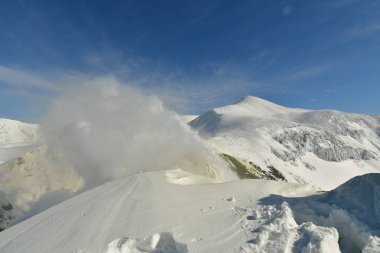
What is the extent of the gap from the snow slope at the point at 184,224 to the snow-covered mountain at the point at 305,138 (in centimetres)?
6186

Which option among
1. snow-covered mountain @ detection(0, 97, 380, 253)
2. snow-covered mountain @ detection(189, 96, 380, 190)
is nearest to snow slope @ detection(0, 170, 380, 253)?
snow-covered mountain @ detection(0, 97, 380, 253)

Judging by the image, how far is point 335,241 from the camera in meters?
9.34

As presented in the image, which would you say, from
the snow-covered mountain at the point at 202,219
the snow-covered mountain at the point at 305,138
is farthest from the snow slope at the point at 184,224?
the snow-covered mountain at the point at 305,138

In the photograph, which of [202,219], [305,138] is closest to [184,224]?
[202,219]

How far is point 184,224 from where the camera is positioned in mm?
10945

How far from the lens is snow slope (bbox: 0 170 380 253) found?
9.62 m

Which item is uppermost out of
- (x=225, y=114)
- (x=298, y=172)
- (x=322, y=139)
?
(x=225, y=114)

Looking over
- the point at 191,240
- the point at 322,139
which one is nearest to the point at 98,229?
the point at 191,240

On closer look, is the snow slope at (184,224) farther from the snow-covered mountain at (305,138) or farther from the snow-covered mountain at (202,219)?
the snow-covered mountain at (305,138)

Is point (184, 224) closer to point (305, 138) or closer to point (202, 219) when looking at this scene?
point (202, 219)

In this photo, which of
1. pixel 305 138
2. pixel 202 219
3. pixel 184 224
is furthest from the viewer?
pixel 305 138

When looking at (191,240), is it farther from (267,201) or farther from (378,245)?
(378,245)

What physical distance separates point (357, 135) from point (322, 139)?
2696 cm

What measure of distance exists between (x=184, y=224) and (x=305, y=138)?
10870 cm
